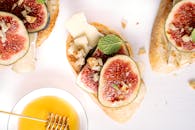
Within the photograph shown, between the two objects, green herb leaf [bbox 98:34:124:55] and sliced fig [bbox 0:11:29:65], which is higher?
sliced fig [bbox 0:11:29:65]

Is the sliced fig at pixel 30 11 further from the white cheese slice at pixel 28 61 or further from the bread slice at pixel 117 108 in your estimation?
the bread slice at pixel 117 108

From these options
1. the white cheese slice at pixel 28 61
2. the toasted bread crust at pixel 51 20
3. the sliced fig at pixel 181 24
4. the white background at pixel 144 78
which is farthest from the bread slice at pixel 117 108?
the sliced fig at pixel 181 24

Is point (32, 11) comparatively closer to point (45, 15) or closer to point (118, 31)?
point (45, 15)

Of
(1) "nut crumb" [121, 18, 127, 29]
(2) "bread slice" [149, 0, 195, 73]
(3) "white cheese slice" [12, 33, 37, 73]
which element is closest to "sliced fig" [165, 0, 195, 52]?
(2) "bread slice" [149, 0, 195, 73]

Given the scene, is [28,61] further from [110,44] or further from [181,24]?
[181,24]

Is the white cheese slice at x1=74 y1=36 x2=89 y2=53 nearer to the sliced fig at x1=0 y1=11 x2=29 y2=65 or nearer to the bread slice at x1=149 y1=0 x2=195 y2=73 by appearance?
the sliced fig at x1=0 y1=11 x2=29 y2=65
